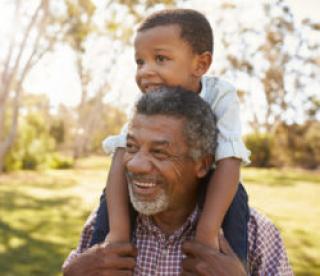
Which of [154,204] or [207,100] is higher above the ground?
[207,100]

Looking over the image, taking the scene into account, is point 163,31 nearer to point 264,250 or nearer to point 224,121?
point 224,121

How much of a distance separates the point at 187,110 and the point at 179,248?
61cm

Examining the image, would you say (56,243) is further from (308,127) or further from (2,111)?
(308,127)

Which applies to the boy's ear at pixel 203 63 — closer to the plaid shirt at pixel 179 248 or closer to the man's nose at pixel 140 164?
the man's nose at pixel 140 164

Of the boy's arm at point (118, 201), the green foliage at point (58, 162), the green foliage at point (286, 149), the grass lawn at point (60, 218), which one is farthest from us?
the green foliage at point (286, 149)

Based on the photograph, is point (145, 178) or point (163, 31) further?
point (163, 31)

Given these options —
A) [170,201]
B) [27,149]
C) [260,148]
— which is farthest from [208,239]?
[260,148]

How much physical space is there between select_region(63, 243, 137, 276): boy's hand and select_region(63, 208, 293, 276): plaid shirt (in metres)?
0.10

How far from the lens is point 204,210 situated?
2127 millimetres

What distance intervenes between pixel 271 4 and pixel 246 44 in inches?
134

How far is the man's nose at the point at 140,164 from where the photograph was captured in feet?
6.64

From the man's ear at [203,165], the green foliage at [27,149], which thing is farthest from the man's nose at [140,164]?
the green foliage at [27,149]

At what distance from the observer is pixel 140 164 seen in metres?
2.03

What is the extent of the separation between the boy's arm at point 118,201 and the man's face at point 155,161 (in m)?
0.17
